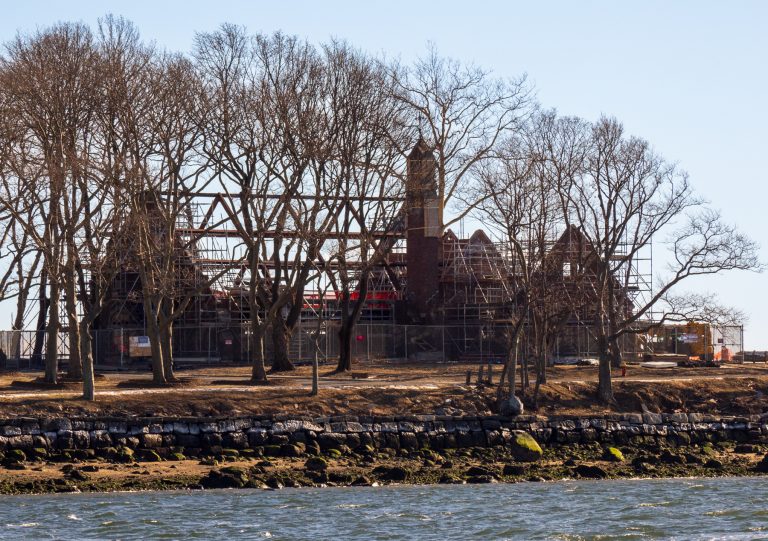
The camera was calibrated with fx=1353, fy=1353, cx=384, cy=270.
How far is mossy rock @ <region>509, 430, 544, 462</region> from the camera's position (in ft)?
137

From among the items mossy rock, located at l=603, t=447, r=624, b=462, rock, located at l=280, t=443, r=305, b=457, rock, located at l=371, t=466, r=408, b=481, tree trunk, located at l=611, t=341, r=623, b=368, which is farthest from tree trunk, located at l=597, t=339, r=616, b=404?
rock, located at l=371, t=466, r=408, b=481

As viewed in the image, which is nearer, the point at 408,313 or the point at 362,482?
the point at 362,482

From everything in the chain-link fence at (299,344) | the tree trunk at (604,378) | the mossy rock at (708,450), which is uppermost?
the chain-link fence at (299,344)

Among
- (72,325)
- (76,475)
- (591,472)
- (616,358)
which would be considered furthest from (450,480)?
(616,358)

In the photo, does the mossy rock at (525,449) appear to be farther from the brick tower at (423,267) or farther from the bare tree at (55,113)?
the brick tower at (423,267)

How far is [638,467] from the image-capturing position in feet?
132

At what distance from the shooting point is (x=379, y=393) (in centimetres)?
4975

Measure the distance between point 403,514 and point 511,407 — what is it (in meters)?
15.8

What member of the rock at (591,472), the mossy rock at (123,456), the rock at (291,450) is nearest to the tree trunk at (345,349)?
the rock at (291,450)

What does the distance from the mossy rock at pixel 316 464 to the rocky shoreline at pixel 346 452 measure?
7cm

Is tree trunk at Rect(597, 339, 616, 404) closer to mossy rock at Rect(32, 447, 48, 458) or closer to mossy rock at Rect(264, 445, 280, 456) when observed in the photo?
mossy rock at Rect(264, 445, 280, 456)

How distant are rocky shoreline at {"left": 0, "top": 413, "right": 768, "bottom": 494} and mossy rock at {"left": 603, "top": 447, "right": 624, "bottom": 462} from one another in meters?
0.07

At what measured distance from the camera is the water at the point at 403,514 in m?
29.5

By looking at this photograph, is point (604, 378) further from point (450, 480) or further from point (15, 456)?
point (15, 456)
